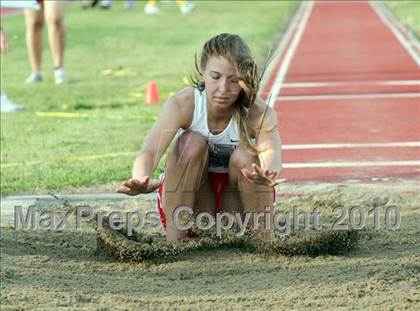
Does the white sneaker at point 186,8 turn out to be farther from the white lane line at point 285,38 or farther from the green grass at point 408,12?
the green grass at point 408,12

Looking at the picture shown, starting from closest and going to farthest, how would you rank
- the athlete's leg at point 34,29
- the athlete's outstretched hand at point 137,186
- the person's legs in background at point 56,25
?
the athlete's outstretched hand at point 137,186 < the person's legs in background at point 56,25 < the athlete's leg at point 34,29

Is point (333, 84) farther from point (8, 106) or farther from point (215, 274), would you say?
point (215, 274)

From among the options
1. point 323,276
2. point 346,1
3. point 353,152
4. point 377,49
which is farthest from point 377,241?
point 346,1

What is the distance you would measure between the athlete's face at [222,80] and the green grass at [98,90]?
262 cm

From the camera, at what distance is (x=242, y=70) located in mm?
A: 4938

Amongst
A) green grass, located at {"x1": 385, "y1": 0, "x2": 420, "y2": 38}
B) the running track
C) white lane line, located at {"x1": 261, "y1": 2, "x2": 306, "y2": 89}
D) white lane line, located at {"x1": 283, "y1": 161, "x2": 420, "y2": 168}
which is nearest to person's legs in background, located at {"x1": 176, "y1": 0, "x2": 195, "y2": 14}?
white lane line, located at {"x1": 261, "y1": 2, "x2": 306, "y2": 89}

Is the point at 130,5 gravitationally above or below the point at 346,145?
below

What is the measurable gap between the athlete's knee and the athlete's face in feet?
0.83

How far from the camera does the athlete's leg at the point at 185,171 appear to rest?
16.9 feet

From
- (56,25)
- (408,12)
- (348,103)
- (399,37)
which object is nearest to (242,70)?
(348,103)

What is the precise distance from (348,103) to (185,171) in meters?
6.15

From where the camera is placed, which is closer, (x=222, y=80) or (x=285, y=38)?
(x=222, y=80)

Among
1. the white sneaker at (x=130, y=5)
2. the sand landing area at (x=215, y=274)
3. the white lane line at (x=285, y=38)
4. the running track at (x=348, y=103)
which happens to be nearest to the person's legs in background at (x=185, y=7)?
the white sneaker at (x=130, y=5)

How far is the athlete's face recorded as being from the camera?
495cm
